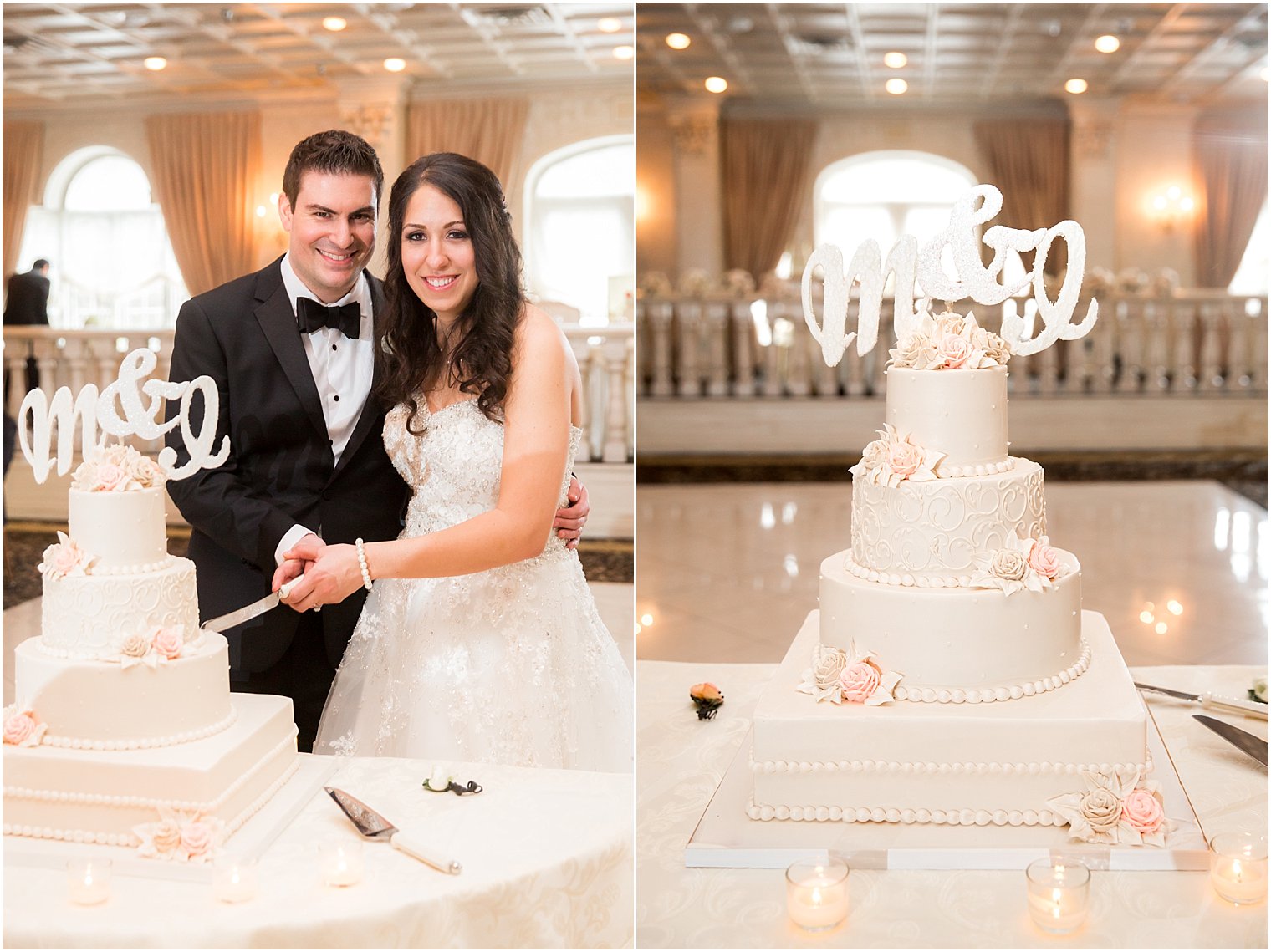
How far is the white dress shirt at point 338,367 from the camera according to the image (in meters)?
2.69

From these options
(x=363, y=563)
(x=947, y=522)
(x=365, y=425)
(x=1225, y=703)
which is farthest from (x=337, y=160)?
(x=1225, y=703)

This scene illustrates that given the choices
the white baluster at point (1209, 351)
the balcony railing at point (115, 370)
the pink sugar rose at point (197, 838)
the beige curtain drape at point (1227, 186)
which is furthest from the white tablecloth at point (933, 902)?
the beige curtain drape at point (1227, 186)

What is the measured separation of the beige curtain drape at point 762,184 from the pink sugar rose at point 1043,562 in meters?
13.6

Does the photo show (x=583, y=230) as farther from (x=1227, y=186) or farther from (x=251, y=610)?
(x=1227, y=186)

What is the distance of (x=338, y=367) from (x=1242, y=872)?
7.50 ft

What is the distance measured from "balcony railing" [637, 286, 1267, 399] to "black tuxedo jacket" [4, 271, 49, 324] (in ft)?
24.6

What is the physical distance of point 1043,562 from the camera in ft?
9.18

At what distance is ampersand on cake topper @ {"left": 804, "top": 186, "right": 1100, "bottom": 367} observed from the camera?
8.65 ft

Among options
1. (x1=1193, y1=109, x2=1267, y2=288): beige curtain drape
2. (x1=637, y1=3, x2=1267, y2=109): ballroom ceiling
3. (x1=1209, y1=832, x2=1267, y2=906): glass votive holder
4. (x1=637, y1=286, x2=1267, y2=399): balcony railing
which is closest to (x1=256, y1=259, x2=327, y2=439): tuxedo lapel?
(x1=1209, y1=832, x2=1267, y2=906): glass votive holder

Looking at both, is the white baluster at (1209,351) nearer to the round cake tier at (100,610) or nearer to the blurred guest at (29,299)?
the blurred guest at (29,299)

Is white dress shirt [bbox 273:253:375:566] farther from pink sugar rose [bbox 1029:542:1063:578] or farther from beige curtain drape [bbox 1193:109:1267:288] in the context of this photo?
beige curtain drape [bbox 1193:109:1267:288]

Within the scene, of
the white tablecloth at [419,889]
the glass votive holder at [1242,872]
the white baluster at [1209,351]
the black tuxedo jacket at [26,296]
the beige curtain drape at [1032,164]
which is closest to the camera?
the white tablecloth at [419,889]

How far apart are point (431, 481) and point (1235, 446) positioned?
10.1 meters

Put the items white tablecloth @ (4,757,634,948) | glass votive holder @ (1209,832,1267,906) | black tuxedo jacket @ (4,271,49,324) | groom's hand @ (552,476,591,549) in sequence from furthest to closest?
black tuxedo jacket @ (4,271,49,324), groom's hand @ (552,476,591,549), glass votive holder @ (1209,832,1267,906), white tablecloth @ (4,757,634,948)
